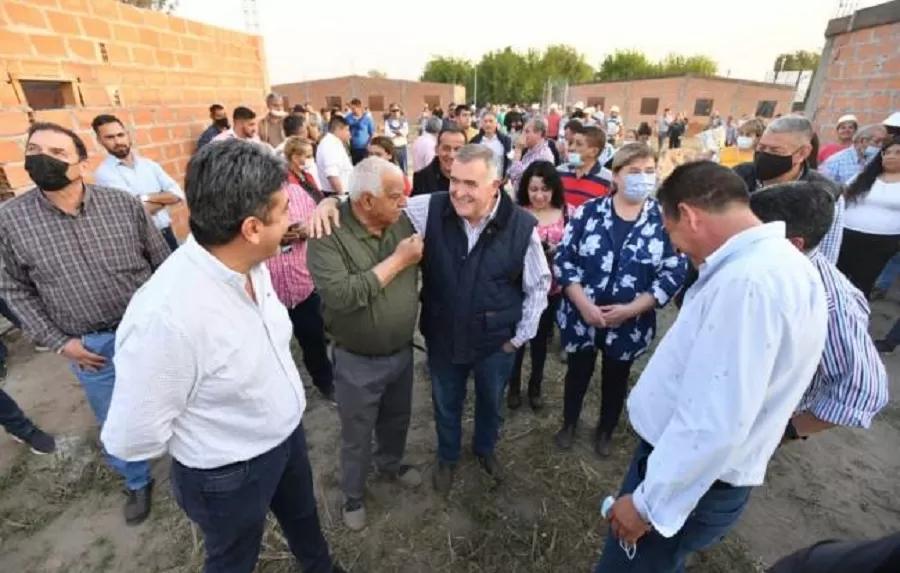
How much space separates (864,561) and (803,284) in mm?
676

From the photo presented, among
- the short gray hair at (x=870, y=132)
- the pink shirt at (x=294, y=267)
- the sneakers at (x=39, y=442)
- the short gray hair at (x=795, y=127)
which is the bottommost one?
the sneakers at (x=39, y=442)

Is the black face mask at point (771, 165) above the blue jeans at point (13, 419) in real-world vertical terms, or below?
above

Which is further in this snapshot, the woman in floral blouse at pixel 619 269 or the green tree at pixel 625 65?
the green tree at pixel 625 65

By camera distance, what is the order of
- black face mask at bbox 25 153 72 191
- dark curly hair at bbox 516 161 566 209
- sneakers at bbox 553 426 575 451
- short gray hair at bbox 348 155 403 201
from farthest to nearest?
dark curly hair at bbox 516 161 566 209 → sneakers at bbox 553 426 575 451 → black face mask at bbox 25 153 72 191 → short gray hair at bbox 348 155 403 201

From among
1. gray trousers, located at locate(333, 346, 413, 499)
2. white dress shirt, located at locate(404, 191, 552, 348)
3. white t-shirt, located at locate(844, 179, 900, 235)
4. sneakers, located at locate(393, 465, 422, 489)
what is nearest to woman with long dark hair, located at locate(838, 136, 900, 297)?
white t-shirt, located at locate(844, 179, 900, 235)

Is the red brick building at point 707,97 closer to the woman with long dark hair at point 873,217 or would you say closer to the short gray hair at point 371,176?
the woman with long dark hair at point 873,217

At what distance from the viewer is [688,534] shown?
1.52m

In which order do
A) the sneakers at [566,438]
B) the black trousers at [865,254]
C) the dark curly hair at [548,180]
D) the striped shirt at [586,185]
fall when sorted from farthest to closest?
1. the black trousers at [865,254]
2. the striped shirt at [586,185]
3. the dark curly hair at [548,180]
4. the sneakers at [566,438]

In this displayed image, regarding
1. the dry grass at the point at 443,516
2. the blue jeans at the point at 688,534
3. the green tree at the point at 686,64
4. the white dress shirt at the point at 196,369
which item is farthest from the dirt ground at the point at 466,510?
the green tree at the point at 686,64

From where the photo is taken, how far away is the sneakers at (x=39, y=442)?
3006 mm

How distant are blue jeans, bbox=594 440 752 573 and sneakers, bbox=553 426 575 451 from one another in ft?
4.90

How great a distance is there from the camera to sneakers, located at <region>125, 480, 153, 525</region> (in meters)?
2.56

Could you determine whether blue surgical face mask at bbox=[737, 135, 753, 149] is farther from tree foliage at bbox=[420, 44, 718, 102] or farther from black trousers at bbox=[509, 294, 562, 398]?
tree foliage at bbox=[420, 44, 718, 102]

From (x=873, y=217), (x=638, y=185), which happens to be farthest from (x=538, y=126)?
(x=873, y=217)
